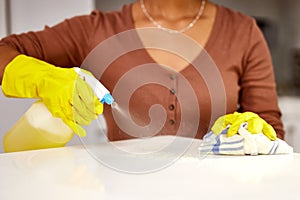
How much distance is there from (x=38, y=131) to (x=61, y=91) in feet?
0.37

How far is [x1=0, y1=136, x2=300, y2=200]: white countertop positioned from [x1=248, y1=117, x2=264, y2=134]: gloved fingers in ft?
0.17

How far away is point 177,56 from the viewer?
132 centimetres

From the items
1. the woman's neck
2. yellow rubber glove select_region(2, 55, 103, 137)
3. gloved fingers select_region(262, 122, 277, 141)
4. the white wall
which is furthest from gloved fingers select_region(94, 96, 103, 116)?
the white wall

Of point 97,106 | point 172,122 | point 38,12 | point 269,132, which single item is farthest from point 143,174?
point 38,12

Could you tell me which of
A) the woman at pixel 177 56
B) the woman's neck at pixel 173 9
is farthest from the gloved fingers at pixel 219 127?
the woman's neck at pixel 173 9

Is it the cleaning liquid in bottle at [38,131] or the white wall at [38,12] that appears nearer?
the cleaning liquid in bottle at [38,131]

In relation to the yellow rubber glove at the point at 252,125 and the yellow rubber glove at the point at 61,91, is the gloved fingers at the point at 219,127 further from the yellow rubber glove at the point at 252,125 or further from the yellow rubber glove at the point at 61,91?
the yellow rubber glove at the point at 61,91

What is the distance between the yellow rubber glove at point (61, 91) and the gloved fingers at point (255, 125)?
0.27 metres

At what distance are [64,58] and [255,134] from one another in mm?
634

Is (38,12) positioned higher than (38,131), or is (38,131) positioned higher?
(38,12)

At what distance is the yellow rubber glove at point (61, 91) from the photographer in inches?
32.9

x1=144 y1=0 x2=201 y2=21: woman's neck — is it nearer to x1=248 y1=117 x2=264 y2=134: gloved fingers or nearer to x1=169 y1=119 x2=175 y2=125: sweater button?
x1=169 y1=119 x2=175 y2=125: sweater button

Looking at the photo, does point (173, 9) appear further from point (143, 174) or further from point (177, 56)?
point (143, 174)

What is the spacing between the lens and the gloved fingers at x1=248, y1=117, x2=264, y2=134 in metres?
0.86
